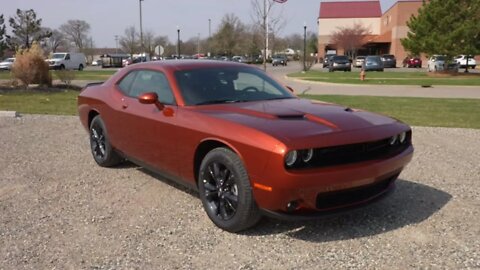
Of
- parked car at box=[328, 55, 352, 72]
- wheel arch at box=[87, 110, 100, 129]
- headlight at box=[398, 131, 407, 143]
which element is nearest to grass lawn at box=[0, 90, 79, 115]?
wheel arch at box=[87, 110, 100, 129]

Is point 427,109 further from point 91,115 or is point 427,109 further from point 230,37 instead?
point 230,37

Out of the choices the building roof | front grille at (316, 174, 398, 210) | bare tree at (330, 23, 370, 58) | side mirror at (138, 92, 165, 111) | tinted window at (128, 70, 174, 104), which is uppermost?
the building roof

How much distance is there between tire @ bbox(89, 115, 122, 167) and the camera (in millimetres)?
6082

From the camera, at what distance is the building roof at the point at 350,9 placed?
268ft

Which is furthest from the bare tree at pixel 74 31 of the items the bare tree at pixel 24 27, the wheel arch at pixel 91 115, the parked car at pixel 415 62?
the wheel arch at pixel 91 115

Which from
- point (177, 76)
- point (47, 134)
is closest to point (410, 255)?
point (177, 76)

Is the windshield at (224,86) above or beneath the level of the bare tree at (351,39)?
beneath

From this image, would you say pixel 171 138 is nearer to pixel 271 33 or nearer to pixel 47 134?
pixel 47 134

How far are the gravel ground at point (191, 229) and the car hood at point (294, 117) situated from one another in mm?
→ 810

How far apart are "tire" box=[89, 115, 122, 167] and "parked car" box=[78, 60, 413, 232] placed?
0.55 m

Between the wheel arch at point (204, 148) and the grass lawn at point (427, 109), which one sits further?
the grass lawn at point (427, 109)

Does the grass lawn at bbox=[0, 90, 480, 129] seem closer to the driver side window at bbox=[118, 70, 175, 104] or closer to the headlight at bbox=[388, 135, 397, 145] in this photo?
the headlight at bbox=[388, 135, 397, 145]

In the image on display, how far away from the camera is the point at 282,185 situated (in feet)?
11.5

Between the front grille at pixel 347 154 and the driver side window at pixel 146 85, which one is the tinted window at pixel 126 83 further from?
the front grille at pixel 347 154
